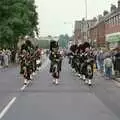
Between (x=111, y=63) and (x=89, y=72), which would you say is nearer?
(x=89, y=72)

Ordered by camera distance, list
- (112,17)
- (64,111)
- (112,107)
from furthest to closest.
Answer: (112,17)
(112,107)
(64,111)

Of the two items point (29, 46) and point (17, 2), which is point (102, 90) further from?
point (17, 2)

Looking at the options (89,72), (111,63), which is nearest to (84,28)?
(111,63)

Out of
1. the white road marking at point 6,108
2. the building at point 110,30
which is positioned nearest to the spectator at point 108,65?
the building at point 110,30

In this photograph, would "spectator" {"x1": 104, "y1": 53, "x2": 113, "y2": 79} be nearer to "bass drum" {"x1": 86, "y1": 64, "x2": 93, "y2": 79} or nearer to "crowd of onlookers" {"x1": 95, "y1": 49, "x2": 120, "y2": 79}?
"crowd of onlookers" {"x1": 95, "y1": 49, "x2": 120, "y2": 79}

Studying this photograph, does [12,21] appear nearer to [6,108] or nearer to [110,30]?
[110,30]

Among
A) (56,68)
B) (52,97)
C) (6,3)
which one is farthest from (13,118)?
(6,3)

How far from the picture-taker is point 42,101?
663 inches

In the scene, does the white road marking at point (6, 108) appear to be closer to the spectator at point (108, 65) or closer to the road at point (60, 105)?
the road at point (60, 105)

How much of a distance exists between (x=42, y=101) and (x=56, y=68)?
867 centimetres

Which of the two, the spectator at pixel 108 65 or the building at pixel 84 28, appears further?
the building at pixel 84 28

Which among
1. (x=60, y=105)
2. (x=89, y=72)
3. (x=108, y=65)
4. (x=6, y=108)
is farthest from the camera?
(x=108, y=65)

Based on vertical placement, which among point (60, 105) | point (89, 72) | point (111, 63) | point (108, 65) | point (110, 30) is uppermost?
point (110, 30)

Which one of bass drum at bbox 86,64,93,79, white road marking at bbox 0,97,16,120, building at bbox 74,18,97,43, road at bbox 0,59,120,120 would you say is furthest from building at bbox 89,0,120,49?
white road marking at bbox 0,97,16,120
